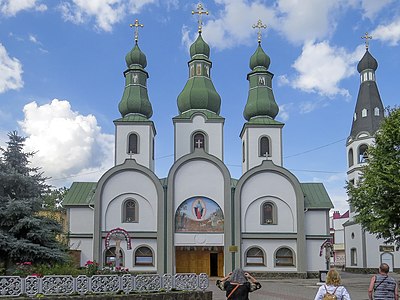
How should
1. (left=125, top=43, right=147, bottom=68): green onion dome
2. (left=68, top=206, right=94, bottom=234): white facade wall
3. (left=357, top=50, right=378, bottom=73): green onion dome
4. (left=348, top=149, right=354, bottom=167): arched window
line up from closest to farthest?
(left=68, top=206, right=94, bottom=234): white facade wall < (left=125, top=43, right=147, bottom=68): green onion dome < (left=348, top=149, right=354, bottom=167): arched window < (left=357, top=50, right=378, bottom=73): green onion dome

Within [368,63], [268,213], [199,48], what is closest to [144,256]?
[268,213]

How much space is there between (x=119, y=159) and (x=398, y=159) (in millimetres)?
20454

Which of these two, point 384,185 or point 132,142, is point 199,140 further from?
point 384,185

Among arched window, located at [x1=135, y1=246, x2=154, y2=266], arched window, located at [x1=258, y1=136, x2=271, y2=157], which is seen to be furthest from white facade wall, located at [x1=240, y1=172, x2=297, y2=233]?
arched window, located at [x1=135, y1=246, x2=154, y2=266]

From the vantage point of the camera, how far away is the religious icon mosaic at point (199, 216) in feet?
114

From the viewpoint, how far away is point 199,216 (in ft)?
115

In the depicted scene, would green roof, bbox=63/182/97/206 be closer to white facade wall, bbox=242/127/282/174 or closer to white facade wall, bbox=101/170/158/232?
white facade wall, bbox=101/170/158/232

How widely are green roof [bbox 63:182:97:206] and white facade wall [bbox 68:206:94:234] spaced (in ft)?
1.30

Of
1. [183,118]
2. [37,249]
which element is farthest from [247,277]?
[183,118]

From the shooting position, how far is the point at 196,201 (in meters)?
35.2

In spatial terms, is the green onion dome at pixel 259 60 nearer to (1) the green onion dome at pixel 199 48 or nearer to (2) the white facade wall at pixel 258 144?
(1) the green onion dome at pixel 199 48

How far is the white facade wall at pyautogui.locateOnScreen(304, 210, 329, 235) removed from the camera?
117 feet

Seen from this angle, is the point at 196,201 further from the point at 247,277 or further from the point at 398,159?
the point at 247,277

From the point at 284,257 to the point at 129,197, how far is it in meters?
10.6
